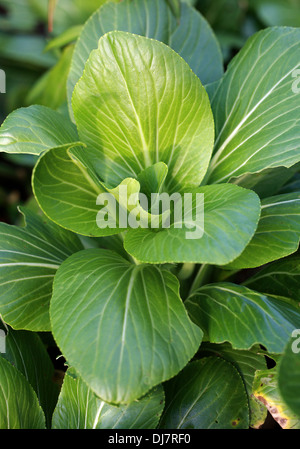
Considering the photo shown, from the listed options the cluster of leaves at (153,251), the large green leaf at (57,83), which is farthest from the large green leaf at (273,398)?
the large green leaf at (57,83)

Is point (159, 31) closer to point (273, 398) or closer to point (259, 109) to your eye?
point (259, 109)

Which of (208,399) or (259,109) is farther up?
(259,109)

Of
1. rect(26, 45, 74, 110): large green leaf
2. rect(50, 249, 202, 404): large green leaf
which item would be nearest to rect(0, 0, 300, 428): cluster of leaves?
rect(50, 249, 202, 404): large green leaf

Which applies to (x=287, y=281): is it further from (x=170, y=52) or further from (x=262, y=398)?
(x=170, y=52)

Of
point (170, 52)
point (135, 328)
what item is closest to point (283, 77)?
point (170, 52)

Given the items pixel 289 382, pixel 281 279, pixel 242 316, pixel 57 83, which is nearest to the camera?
pixel 289 382

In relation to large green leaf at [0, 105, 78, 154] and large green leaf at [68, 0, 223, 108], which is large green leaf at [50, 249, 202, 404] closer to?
large green leaf at [0, 105, 78, 154]

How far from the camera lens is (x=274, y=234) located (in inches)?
28.7

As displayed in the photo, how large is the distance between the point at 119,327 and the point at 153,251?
0.37 feet

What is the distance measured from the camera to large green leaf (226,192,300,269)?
70 cm

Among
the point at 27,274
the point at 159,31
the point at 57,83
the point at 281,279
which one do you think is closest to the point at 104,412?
the point at 27,274

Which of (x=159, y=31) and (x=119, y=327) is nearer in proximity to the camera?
(x=119, y=327)

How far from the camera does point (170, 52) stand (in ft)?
2.21

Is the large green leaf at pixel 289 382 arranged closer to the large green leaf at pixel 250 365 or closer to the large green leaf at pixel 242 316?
the large green leaf at pixel 242 316
